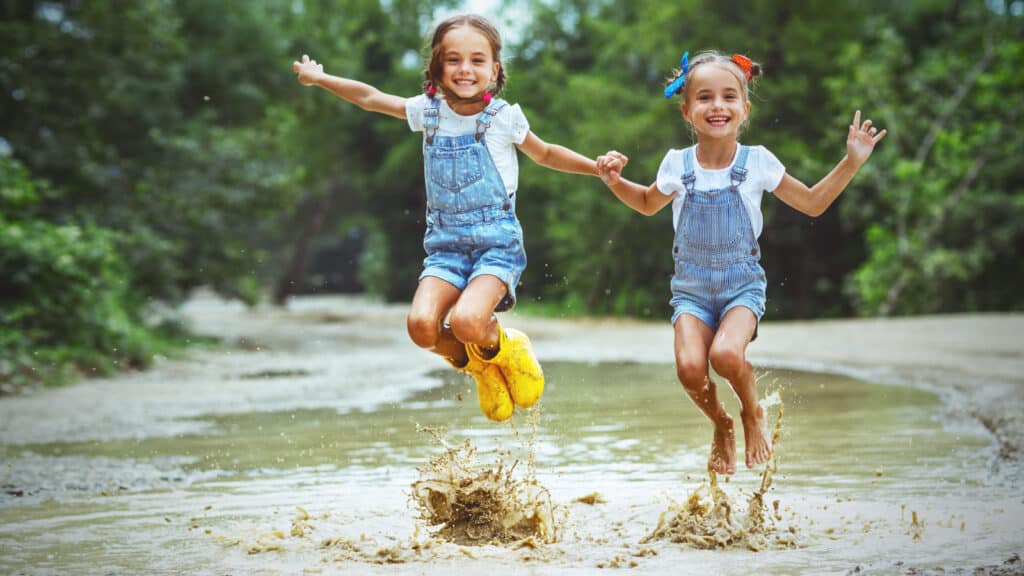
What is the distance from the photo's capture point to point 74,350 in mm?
13406

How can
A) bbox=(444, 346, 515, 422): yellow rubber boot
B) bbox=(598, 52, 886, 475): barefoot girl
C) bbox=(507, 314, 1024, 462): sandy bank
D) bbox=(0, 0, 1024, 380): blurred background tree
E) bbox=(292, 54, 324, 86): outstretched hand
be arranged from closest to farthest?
bbox=(598, 52, 886, 475): barefoot girl < bbox=(444, 346, 515, 422): yellow rubber boot < bbox=(292, 54, 324, 86): outstretched hand < bbox=(507, 314, 1024, 462): sandy bank < bbox=(0, 0, 1024, 380): blurred background tree

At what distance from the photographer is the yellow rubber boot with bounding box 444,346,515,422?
17.0 ft

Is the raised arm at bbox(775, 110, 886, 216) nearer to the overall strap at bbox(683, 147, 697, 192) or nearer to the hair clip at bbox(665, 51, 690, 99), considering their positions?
the overall strap at bbox(683, 147, 697, 192)

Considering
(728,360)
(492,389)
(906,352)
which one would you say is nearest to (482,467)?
(492,389)

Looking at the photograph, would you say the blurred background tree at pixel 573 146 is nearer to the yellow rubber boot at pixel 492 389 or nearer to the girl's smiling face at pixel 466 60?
the yellow rubber boot at pixel 492 389

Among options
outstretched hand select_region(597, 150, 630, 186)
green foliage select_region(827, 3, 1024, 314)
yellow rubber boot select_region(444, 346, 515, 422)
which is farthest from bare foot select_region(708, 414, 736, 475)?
green foliage select_region(827, 3, 1024, 314)

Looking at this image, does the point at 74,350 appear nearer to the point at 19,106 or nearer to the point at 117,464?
the point at 19,106

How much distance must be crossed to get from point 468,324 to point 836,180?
163cm

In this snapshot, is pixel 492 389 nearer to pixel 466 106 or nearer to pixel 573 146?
pixel 466 106

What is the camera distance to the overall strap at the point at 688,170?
509 centimetres

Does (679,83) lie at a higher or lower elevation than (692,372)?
higher

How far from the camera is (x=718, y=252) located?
504 cm

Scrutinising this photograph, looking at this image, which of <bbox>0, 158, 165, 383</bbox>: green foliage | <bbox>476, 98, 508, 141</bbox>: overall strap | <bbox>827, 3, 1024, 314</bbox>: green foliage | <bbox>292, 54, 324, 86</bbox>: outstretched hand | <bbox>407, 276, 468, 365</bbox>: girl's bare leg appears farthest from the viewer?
<bbox>827, 3, 1024, 314</bbox>: green foliage

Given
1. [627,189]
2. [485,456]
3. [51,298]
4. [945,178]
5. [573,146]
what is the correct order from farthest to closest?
[573,146], [945,178], [51,298], [485,456], [627,189]
